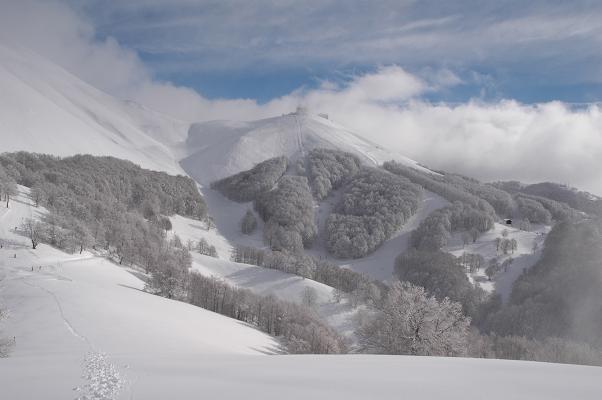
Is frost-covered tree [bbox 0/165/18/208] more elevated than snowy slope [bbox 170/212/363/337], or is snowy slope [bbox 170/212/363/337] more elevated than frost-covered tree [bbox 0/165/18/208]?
frost-covered tree [bbox 0/165/18/208]

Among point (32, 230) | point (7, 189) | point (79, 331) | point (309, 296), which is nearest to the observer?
point (79, 331)

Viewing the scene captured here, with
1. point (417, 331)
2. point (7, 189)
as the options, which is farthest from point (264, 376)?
point (7, 189)

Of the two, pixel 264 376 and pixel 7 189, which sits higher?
pixel 7 189

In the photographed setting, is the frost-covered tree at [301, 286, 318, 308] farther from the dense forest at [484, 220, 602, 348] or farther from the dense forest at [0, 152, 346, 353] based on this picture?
the dense forest at [484, 220, 602, 348]

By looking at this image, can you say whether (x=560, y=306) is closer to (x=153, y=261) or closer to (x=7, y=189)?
(x=153, y=261)

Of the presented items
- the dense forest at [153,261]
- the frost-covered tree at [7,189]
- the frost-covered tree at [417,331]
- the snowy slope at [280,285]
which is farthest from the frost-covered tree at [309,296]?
the frost-covered tree at [7,189]

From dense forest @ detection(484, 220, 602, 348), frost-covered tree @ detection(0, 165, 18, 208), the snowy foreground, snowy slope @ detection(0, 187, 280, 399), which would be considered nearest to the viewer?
the snowy foreground

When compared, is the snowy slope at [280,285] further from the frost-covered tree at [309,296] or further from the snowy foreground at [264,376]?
the snowy foreground at [264,376]

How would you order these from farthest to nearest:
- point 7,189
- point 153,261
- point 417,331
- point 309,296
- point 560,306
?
1. point 560,306
2. point 309,296
3. point 153,261
4. point 7,189
5. point 417,331

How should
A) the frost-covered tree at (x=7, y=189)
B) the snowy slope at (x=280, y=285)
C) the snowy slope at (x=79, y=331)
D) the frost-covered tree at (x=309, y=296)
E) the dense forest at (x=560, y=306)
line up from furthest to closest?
the dense forest at (x=560, y=306) < the frost-covered tree at (x=309, y=296) < the snowy slope at (x=280, y=285) < the frost-covered tree at (x=7, y=189) < the snowy slope at (x=79, y=331)

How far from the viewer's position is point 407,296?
42.9 meters

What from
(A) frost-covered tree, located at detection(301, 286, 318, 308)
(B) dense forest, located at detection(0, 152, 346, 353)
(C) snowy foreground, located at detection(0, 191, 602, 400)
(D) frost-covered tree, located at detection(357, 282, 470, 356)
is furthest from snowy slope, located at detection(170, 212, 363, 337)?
(C) snowy foreground, located at detection(0, 191, 602, 400)

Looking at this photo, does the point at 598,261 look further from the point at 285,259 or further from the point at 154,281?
the point at 154,281

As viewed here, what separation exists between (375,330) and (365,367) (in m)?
27.6
